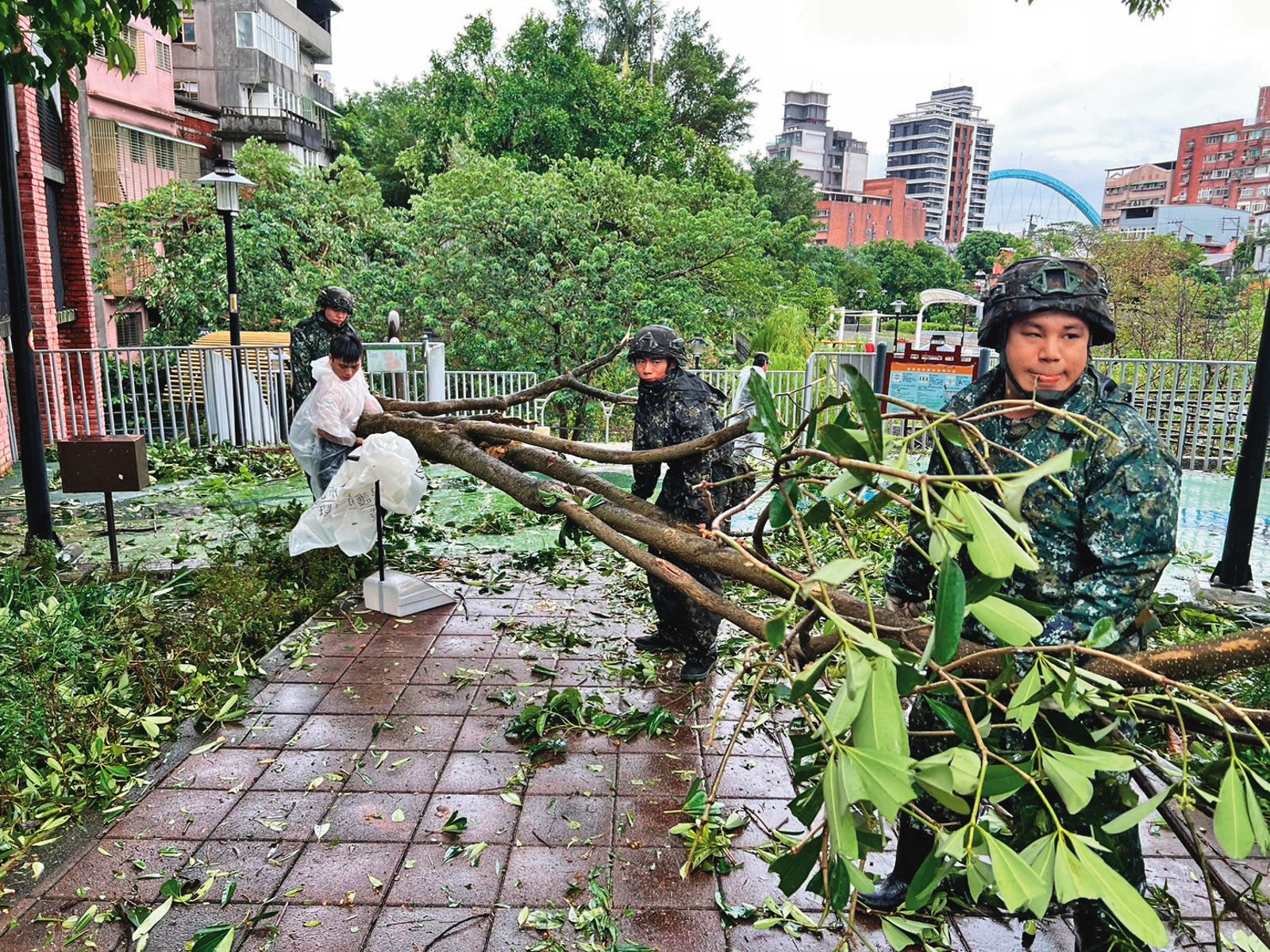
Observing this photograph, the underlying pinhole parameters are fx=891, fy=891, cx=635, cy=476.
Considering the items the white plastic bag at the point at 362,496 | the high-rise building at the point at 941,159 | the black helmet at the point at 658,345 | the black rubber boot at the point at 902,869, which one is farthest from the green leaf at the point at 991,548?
the high-rise building at the point at 941,159

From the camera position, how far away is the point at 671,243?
14.6 m

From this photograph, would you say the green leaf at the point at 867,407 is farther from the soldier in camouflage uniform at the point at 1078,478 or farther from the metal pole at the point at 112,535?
the metal pole at the point at 112,535

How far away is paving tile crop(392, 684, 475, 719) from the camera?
14.3 feet

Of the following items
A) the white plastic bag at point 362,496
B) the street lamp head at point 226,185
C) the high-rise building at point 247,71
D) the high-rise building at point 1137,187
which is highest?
the high-rise building at point 1137,187

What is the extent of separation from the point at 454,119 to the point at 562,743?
91.4 feet

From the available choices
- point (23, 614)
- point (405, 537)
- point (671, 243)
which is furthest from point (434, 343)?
point (23, 614)

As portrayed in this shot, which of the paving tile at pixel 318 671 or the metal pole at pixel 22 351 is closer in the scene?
the paving tile at pixel 318 671

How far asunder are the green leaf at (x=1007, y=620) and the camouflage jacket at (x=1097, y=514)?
760 millimetres

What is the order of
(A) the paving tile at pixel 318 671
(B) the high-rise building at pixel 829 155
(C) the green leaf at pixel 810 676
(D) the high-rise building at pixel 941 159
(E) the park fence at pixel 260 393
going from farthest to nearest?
(D) the high-rise building at pixel 941 159
(B) the high-rise building at pixel 829 155
(E) the park fence at pixel 260 393
(A) the paving tile at pixel 318 671
(C) the green leaf at pixel 810 676

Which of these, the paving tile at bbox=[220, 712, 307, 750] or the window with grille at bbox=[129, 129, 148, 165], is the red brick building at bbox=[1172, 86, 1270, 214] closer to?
the window with grille at bbox=[129, 129, 148, 165]

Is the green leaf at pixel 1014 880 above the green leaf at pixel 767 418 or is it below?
below

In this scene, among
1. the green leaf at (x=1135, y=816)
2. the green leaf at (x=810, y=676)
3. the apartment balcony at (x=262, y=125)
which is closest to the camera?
the green leaf at (x=810, y=676)

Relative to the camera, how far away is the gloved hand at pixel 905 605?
2812mm

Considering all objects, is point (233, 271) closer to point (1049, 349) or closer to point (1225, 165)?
point (1049, 349)
